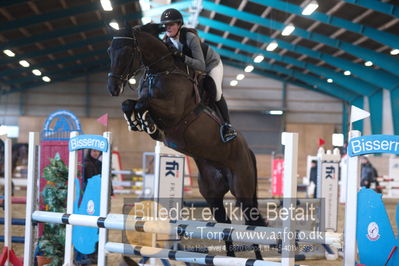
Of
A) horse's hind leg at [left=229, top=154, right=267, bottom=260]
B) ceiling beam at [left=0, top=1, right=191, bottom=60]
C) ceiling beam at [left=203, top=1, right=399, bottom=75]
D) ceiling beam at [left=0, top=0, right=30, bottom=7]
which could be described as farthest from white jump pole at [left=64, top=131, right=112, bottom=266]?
ceiling beam at [left=203, top=1, right=399, bottom=75]

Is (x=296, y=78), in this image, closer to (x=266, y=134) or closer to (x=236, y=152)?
(x=266, y=134)

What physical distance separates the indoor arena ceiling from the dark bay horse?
24.6ft

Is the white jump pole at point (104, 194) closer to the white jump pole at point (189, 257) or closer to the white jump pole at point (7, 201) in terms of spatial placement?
the white jump pole at point (189, 257)

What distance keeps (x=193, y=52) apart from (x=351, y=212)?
1.57 meters

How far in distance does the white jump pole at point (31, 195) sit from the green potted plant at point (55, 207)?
65 centimetres

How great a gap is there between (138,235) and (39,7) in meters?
8.20

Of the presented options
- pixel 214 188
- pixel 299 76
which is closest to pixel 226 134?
pixel 214 188

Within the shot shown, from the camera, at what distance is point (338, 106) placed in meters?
20.2

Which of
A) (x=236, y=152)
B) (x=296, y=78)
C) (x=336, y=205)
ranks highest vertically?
(x=296, y=78)

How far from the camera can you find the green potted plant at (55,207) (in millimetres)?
3834

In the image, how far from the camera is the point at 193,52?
10.4 feet

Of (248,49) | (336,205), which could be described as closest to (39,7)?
(248,49)

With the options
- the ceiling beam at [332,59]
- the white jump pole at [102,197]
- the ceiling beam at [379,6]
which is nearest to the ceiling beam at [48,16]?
the ceiling beam at [332,59]

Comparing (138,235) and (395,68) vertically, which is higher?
(395,68)
